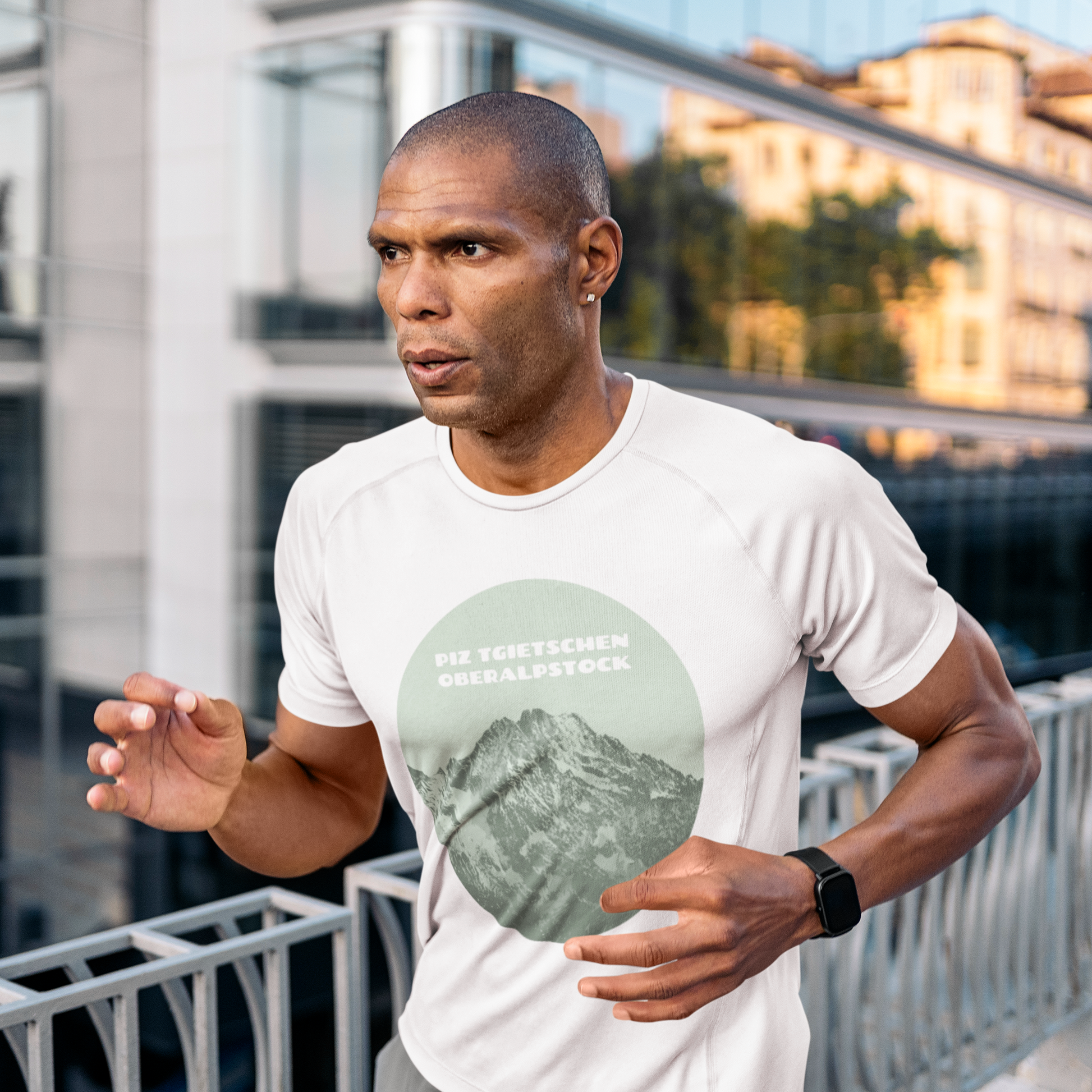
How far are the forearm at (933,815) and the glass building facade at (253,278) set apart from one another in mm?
7434

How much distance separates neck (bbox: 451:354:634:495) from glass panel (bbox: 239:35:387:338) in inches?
328

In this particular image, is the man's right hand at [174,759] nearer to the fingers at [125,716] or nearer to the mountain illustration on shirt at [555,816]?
the fingers at [125,716]

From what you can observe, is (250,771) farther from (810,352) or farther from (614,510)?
(810,352)

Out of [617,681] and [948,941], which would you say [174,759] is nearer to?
[617,681]

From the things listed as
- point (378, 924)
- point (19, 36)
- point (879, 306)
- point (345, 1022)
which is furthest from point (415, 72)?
point (345, 1022)

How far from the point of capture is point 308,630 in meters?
1.63

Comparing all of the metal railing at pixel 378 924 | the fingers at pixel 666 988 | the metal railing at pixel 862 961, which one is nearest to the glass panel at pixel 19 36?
the metal railing at pixel 862 961

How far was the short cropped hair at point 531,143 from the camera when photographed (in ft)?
4.57

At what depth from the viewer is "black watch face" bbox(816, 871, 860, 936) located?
134 centimetres

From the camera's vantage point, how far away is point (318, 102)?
9.99 meters

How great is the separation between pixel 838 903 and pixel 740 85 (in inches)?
448

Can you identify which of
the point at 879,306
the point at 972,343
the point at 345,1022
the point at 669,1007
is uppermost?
the point at 879,306

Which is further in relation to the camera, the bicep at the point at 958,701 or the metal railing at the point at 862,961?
the metal railing at the point at 862,961

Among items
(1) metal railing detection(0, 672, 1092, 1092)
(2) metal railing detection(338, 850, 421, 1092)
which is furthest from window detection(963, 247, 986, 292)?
(2) metal railing detection(338, 850, 421, 1092)
